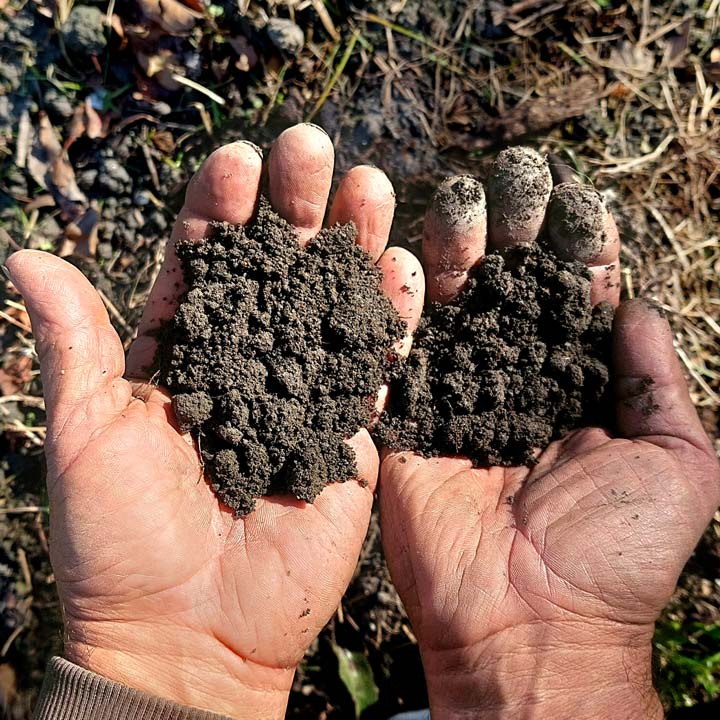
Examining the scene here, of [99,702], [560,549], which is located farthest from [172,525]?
[560,549]

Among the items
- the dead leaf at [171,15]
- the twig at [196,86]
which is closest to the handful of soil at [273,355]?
the twig at [196,86]

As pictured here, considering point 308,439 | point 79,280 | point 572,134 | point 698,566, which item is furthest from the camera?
point 572,134

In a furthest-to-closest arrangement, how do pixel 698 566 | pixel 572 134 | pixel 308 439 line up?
pixel 572 134 < pixel 698 566 < pixel 308 439

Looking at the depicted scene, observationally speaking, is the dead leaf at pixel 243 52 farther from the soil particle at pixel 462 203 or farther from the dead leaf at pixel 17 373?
the dead leaf at pixel 17 373

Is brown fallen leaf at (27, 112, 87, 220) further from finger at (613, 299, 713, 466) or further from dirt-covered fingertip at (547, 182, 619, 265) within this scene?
finger at (613, 299, 713, 466)

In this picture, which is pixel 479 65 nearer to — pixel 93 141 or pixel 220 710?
pixel 93 141

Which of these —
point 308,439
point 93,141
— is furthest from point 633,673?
point 93,141
